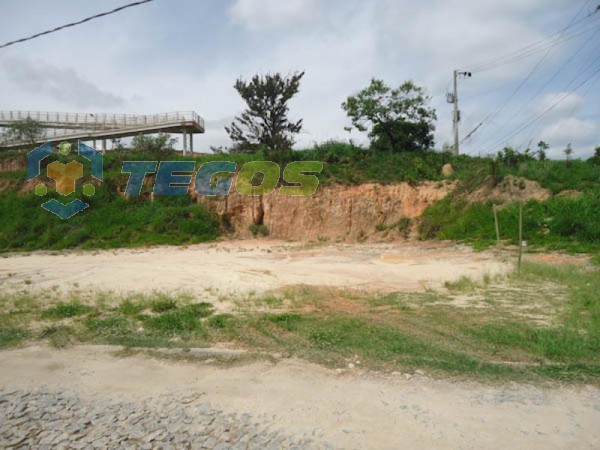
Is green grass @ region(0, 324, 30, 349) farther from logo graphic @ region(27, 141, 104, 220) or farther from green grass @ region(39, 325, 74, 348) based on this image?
logo graphic @ region(27, 141, 104, 220)

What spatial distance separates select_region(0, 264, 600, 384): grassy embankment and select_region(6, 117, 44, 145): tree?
2831 centimetres

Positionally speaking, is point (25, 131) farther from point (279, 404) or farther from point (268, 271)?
point (279, 404)

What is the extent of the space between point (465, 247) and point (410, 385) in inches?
507

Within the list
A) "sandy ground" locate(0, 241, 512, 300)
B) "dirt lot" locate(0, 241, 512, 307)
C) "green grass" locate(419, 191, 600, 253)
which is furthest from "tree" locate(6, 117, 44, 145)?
"green grass" locate(419, 191, 600, 253)

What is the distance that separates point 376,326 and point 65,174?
2378 centimetres

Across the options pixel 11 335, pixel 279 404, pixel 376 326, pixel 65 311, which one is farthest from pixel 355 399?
pixel 65 311

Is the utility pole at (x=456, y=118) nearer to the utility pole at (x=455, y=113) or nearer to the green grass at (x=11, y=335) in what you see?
the utility pole at (x=455, y=113)

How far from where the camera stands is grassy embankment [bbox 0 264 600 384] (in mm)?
4977

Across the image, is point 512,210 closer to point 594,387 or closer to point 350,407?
point 594,387

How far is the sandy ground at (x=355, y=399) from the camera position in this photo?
3.49 m

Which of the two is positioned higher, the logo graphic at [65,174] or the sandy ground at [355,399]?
the logo graphic at [65,174]

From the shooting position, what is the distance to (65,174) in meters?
25.2

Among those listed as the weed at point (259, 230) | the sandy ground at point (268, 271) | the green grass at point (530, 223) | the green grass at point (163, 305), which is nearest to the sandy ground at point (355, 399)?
the green grass at point (163, 305)

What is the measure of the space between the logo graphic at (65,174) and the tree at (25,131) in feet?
20.5
